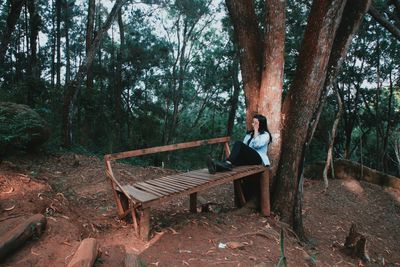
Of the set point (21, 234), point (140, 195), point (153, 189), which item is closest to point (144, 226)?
point (140, 195)

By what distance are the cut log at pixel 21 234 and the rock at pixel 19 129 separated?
10.8 feet

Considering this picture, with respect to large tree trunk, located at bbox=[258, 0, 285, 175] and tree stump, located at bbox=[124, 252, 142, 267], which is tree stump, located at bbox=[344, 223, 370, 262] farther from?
tree stump, located at bbox=[124, 252, 142, 267]

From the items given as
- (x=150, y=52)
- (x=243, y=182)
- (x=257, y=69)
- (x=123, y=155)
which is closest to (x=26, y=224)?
(x=123, y=155)

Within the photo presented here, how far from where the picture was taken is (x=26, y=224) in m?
3.15

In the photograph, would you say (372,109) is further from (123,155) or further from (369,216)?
(123,155)

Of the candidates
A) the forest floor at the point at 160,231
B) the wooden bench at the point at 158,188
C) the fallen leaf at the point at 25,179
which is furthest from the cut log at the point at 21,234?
the fallen leaf at the point at 25,179

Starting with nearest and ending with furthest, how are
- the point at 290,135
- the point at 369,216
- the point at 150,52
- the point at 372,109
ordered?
the point at 290,135 < the point at 369,216 < the point at 372,109 < the point at 150,52

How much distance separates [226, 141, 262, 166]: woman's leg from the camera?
17.0 ft

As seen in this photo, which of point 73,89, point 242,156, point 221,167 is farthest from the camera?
point 73,89

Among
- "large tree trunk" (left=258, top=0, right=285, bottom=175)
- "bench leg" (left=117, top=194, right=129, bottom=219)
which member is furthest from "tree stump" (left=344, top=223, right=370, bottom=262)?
"bench leg" (left=117, top=194, right=129, bottom=219)

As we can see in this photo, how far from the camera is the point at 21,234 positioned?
3010mm

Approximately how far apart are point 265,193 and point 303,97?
1.61 metres

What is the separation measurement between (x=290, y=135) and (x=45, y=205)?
362cm

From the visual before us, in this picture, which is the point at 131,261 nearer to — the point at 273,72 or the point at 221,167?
the point at 221,167
